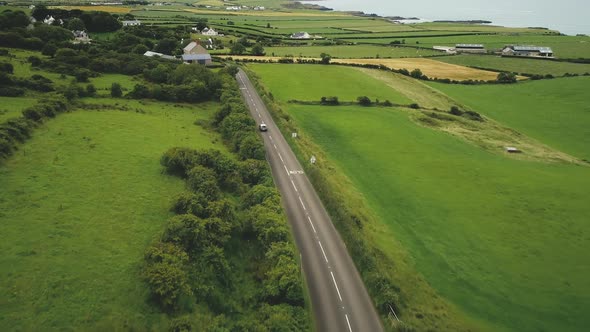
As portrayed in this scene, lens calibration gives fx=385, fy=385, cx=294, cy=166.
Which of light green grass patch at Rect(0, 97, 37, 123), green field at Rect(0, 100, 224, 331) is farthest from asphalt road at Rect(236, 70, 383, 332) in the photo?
light green grass patch at Rect(0, 97, 37, 123)

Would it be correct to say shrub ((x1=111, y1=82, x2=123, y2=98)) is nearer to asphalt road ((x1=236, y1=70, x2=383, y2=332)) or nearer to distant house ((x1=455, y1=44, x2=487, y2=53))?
asphalt road ((x1=236, y1=70, x2=383, y2=332))

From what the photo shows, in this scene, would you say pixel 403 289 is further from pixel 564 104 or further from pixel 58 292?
pixel 564 104

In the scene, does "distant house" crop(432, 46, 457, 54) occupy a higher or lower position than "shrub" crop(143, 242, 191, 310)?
higher

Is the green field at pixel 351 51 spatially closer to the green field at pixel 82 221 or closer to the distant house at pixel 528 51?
the distant house at pixel 528 51

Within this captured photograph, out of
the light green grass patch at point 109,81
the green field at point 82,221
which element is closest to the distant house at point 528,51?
the light green grass patch at point 109,81

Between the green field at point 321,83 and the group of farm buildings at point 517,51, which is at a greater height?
the group of farm buildings at point 517,51

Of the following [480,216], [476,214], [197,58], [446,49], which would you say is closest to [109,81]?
[197,58]
